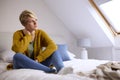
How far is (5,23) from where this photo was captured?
130 inches

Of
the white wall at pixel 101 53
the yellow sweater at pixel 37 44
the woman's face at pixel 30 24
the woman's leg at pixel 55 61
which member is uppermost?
the woman's face at pixel 30 24

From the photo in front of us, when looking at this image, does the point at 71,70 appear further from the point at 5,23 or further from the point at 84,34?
the point at 84,34

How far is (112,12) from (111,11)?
0.03 metres

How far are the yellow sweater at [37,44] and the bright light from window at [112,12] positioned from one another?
1.68m

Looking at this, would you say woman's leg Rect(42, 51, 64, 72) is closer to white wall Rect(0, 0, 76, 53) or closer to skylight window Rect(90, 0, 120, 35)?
white wall Rect(0, 0, 76, 53)

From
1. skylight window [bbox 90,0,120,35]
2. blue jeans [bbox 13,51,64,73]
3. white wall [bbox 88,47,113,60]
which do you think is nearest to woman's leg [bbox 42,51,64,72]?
blue jeans [bbox 13,51,64,73]

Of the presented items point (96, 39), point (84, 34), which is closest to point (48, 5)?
point (84, 34)

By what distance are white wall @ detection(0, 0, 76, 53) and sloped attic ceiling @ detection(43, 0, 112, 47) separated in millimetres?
128

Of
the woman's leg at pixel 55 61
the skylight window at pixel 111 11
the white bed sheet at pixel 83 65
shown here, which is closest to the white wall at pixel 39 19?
the skylight window at pixel 111 11

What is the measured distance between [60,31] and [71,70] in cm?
264

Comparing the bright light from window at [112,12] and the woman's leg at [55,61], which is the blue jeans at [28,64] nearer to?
the woman's leg at [55,61]

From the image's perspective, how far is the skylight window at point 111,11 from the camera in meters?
3.38

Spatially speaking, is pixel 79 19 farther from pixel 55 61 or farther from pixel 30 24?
pixel 55 61

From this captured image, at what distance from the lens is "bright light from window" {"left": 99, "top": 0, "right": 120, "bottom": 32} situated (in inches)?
135
